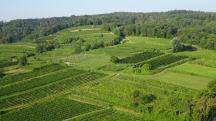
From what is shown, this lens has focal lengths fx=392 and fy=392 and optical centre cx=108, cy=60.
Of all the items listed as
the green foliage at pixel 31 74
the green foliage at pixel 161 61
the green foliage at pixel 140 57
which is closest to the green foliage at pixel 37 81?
the green foliage at pixel 31 74

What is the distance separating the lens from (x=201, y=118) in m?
51.7

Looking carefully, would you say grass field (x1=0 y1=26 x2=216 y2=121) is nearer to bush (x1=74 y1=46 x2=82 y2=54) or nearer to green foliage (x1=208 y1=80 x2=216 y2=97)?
green foliage (x1=208 y1=80 x2=216 y2=97)

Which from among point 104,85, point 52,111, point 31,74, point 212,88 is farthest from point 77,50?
point 212,88

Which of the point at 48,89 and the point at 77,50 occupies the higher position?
the point at 77,50

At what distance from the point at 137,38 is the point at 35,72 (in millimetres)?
61004

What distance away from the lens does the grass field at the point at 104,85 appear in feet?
189

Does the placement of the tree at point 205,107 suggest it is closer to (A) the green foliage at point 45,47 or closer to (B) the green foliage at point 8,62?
(B) the green foliage at point 8,62

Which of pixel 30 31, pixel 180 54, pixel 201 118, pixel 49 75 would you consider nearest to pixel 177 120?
pixel 201 118

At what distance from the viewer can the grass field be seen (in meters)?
57.7

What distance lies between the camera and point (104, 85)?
72062 millimetres

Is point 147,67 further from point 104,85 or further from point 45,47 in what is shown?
point 45,47

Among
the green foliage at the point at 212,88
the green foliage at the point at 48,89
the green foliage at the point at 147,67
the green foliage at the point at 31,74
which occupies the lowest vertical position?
the green foliage at the point at 48,89

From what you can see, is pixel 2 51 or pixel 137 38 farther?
pixel 137 38

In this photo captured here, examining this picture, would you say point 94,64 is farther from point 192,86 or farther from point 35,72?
point 192,86
